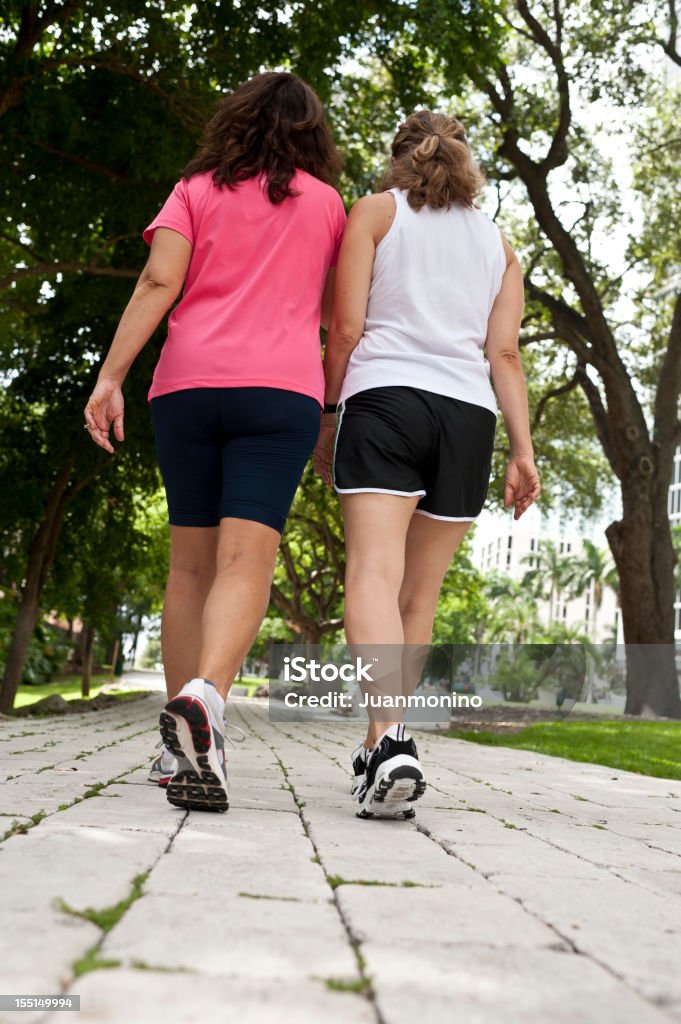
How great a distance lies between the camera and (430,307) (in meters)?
3.75

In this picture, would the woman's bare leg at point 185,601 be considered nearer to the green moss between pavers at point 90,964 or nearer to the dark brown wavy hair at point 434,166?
the dark brown wavy hair at point 434,166

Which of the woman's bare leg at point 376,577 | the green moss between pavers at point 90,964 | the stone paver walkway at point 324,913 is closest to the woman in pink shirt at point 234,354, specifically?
the woman's bare leg at point 376,577

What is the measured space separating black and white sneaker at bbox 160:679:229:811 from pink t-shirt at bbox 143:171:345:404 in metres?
1.09

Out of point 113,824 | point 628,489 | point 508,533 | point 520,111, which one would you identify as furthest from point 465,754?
point 508,533

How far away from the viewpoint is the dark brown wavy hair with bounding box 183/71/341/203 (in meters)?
3.67

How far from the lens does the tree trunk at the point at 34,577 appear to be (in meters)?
14.3

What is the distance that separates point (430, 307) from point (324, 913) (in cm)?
241

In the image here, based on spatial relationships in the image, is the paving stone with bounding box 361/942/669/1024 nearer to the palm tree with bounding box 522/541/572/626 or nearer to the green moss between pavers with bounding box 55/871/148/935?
the green moss between pavers with bounding box 55/871/148/935

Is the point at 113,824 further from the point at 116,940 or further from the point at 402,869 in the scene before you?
the point at 116,940

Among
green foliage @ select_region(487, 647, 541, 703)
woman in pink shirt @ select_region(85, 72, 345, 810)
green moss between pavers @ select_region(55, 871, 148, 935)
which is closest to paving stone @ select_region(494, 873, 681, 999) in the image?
green moss between pavers @ select_region(55, 871, 148, 935)

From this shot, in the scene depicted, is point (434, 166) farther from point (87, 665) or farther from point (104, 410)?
point (87, 665)

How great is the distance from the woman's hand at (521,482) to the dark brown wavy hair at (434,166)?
1.01 m

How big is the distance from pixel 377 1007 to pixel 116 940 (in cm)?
47

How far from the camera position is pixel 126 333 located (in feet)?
11.7
